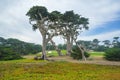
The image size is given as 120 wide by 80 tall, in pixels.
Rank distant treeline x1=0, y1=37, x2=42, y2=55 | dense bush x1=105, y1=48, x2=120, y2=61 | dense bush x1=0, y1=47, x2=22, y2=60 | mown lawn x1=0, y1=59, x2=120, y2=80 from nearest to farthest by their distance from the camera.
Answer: mown lawn x1=0, y1=59, x2=120, y2=80 → dense bush x1=105, y1=48, x2=120, y2=61 → dense bush x1=0, y1=47, x2=22, y2=60 → distant treeline x1=0, y1=37, x2=42, y2=55

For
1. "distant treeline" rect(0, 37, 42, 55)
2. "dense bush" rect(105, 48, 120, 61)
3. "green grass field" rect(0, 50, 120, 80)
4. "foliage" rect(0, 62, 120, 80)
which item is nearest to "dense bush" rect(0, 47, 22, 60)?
"dense bush" rect(105, 48, 120, 61)

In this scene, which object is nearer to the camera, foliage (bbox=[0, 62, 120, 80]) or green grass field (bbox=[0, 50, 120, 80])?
foliage (bbox=[0, 62, 120, 80])

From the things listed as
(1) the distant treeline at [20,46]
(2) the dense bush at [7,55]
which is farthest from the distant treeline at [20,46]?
(2) the dense bush at [7,55]

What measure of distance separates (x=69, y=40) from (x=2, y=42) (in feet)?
176

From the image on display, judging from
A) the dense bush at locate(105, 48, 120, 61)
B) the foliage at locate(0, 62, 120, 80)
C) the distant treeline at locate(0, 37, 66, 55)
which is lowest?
the foliage at locate(0, 62, 120, 80)

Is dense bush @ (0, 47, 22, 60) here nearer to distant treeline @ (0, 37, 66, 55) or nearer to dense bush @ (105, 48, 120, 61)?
dense bush @ (105, 48, 120, 61)

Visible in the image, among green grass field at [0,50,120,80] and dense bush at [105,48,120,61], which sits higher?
dense bush at [105,48,120,61]

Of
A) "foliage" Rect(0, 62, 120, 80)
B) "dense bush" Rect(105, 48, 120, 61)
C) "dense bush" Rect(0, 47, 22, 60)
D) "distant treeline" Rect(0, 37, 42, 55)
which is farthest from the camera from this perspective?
"distant treeline" Rect(0, 37, 42, 55)

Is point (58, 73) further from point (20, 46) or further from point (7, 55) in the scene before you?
point (20, 46)

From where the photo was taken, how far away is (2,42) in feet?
374

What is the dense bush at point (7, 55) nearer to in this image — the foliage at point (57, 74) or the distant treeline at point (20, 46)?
the foliage at point (57, 74)

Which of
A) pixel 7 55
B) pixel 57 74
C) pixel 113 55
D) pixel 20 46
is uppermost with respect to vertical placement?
pixel 20 46

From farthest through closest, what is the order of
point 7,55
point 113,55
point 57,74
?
point 7,55 < point 113,55 < point 57,74

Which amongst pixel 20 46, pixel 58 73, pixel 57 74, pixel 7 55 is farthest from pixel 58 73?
pixel 20 46
